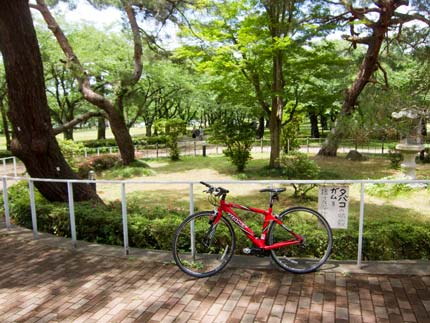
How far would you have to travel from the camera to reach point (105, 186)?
37.2 feet

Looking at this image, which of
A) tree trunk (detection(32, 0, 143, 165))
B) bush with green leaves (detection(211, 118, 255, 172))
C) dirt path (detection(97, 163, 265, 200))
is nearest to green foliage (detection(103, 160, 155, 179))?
dirt path (detection(97, 163, 265, 200))

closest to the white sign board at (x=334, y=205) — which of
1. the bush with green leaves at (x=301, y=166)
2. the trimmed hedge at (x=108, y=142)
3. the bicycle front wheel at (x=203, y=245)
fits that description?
the bicycle front wheel at (x=203, y=245)

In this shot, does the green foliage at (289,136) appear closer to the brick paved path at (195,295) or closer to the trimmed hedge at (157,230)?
the trimmed hedge at (157,230)

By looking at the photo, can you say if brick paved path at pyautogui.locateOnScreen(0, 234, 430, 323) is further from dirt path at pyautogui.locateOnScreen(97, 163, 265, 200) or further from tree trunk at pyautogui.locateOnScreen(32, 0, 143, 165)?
tree trunk at pyautogui.locateOnScreen(32, 0, 143, 165)

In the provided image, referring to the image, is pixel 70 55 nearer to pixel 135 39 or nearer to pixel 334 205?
pixel 135 39

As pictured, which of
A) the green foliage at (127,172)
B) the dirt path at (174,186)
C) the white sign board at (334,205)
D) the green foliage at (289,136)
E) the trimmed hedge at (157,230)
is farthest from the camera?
the green foliage at (289,136)

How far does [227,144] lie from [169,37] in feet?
14.3

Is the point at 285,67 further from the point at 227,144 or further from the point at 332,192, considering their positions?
the point at 332,192

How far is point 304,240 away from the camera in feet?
12.4

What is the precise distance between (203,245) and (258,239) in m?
0.69

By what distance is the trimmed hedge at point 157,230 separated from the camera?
3895 mm

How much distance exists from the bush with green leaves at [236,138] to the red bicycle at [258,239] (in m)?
9.30

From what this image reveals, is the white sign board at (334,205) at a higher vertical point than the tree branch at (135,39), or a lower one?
lower

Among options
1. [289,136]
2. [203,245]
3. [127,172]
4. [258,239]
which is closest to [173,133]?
[127,172]
